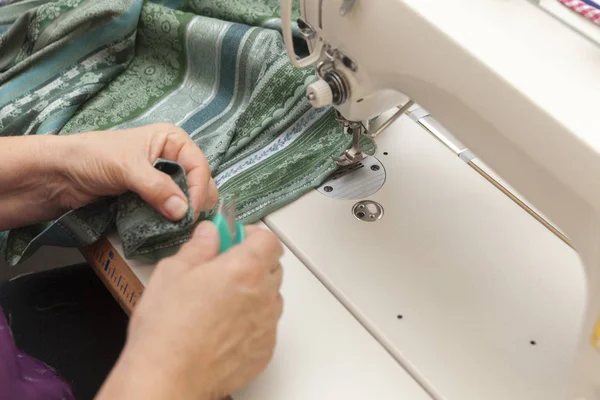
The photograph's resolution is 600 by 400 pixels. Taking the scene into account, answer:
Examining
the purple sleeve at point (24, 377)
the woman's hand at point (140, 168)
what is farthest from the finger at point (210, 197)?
the purple sleeve at point (24, 377)

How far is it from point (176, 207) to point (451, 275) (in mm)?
374

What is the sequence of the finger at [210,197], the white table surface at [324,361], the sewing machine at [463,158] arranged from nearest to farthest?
the sewing machine at [463,158], the white table surface at [324,361], the finger at [210,197]

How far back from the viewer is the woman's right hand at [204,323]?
0.58m

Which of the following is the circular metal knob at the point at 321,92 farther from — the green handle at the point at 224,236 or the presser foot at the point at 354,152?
the green handle at the point at 224,236

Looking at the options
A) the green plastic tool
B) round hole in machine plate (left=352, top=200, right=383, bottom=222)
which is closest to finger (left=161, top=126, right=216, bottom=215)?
the green plastic tool

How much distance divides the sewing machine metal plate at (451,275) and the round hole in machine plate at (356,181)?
0.04ft

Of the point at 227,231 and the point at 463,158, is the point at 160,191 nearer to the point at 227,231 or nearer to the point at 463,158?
the point at 227,231

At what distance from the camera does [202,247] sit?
2.13ft

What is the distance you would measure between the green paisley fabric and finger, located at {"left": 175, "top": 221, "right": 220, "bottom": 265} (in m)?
0.23

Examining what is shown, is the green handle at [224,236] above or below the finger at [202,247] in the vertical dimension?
above

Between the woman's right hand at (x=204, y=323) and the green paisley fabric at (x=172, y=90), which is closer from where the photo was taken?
the woman's right hand at (x=204, y=323)

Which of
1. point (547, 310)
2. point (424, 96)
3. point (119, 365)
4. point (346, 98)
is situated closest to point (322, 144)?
point (346, 98)

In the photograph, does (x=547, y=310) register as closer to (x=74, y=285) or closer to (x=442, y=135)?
(x=442, y=135)

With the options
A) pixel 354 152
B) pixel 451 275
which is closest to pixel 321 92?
pixel 354 152
